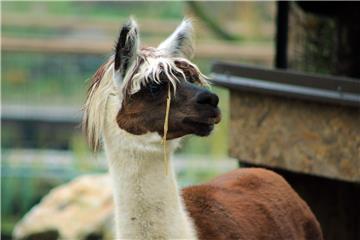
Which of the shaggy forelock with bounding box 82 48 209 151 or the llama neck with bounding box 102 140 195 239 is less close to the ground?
the shaggy forelock with bounding box 82 48 209 151

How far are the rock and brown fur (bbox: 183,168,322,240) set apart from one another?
5.41 metres

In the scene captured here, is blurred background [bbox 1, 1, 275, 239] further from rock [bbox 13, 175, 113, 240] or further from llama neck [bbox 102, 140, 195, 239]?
llama neck [bbox 102, 140, 195, 239]

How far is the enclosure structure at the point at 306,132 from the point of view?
827cm

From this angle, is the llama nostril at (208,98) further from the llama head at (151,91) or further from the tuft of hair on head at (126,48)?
the tuft of hair on head at (126,48)

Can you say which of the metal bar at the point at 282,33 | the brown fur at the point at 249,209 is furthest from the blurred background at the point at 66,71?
the brown fur at the point at 249,209

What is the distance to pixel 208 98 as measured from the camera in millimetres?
5863

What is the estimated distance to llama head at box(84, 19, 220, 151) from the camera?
5914mm

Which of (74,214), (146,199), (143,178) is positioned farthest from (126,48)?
(74,214)

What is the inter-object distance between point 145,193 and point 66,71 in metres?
9.30

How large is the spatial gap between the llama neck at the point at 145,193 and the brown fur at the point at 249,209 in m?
0.30

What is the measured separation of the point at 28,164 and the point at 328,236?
645cm

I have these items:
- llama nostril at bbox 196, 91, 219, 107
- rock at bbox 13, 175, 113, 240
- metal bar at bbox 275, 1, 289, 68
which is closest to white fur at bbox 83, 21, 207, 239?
llama nostril at bbox 196, 91, 219, 107

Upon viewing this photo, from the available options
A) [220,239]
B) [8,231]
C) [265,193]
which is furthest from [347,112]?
[8,231]

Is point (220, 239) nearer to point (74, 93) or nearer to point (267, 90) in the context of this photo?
point (267, 90)
